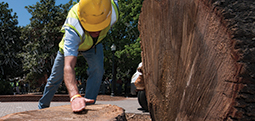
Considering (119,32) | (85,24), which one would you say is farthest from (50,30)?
(85,24)

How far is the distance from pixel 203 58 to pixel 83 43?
59.0 inches

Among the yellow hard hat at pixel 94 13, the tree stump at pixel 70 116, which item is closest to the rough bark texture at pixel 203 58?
the tree stump at pixel 70 116

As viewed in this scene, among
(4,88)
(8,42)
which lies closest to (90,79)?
(4,88)

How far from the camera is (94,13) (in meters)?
2.12

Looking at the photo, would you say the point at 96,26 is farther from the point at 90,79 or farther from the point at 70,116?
the point at 70,116

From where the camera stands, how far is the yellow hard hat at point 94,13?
82.4 inches

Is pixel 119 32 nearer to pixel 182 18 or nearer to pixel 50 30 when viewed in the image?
pixel 50 30

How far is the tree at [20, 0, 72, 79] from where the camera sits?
1622 centimetres

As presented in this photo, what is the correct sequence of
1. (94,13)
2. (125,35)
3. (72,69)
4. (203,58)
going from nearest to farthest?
(203,58)
(72,69)
(94,13)
(125,35)

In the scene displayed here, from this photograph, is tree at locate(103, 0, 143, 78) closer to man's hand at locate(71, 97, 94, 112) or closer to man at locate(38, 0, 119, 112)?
man at locate(38, 0, 119, 112)

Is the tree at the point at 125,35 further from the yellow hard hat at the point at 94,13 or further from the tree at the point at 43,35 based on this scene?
the yellow hard hat at the point at 94,13

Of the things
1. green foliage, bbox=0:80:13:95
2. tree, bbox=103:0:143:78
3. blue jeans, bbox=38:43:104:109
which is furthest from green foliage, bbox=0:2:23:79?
blue jeans, bbox=38:43:104:109

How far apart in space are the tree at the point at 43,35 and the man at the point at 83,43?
47.6 feet

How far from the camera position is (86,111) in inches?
63.9
